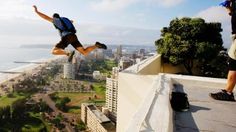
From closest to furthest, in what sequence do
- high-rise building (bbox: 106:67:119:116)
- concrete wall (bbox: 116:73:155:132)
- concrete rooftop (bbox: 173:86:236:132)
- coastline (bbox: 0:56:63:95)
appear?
1. concrete rooftop (bbox: 173:86:236:132)
2. concrete wall (bbox: 116:73:155:132)
3. high-rise building (bbox: 106:67:119:116)
4. coastline (bbox: 0:56:63:95)

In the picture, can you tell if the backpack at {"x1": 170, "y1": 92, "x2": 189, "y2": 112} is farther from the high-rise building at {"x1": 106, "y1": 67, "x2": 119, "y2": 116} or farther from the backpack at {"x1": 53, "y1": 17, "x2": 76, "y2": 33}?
the high-rise building at {"x1": 106, "y1": 67, "x2": 119, "y2": 116}

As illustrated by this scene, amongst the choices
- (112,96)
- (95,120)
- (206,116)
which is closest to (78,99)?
(112,96)

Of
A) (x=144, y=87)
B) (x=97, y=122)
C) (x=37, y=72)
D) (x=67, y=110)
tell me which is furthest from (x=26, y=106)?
(x=144, y=87)

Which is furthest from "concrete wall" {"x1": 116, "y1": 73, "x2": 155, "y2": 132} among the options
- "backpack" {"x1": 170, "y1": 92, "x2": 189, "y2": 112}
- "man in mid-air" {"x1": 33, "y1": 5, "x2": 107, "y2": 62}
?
"backpack" {"x1": 170, "y1": 92, "x2": 189, "y2": 112}

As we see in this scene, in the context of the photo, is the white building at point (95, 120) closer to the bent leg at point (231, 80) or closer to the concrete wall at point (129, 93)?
the concrete wall at point (129, 93)

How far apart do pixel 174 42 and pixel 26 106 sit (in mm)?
22934

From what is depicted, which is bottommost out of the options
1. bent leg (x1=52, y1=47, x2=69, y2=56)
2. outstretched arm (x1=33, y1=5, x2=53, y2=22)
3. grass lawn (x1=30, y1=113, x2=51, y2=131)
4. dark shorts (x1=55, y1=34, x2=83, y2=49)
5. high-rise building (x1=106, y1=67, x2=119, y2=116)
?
grass lawn (x1=30, y1=113, x2=51, y2=131)

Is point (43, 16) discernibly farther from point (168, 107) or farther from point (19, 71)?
point (19, 71)

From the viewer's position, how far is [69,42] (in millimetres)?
2533

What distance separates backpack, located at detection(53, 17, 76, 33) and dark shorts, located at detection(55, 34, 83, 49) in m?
0.06

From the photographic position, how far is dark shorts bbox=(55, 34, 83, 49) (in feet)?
8.21

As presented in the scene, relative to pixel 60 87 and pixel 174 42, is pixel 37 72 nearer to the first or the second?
pixel 60 87

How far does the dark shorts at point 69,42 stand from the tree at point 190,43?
4044 millimetres

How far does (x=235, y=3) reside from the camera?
7.80 ft
